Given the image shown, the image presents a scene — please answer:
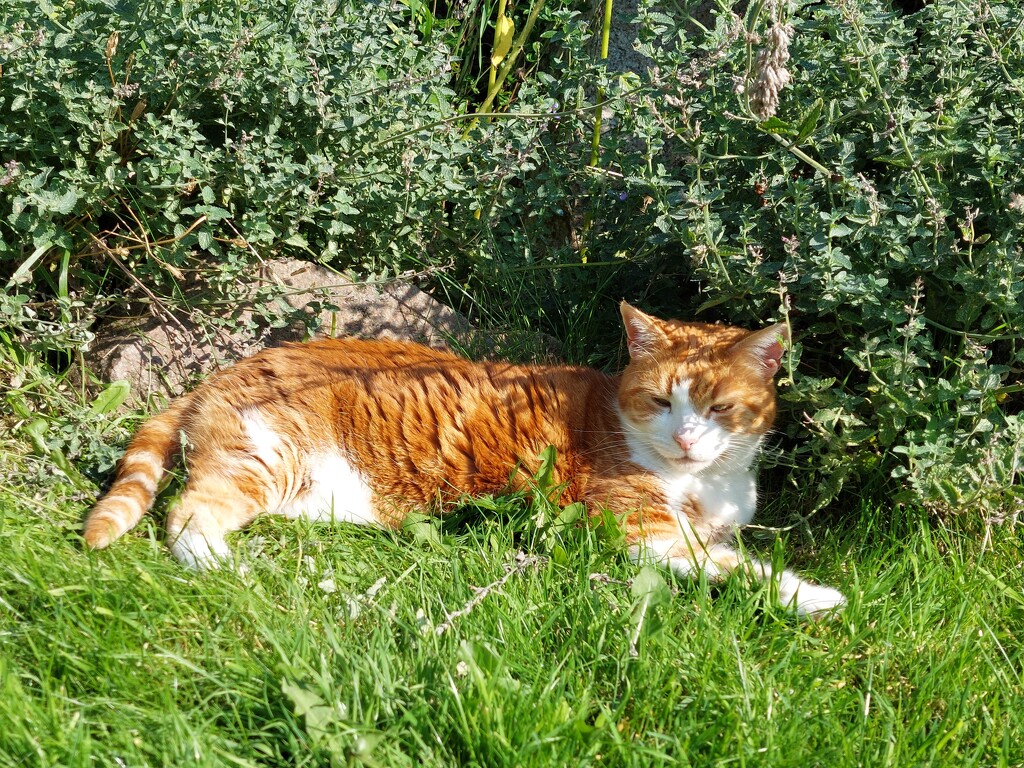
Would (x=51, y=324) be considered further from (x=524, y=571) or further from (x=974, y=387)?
(x=974, y=387)

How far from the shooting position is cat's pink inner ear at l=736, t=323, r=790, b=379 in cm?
288

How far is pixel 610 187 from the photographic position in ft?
12.7

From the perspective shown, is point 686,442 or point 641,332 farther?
point 641,332

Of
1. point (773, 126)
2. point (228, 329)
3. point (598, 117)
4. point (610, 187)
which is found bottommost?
point (228, 329)

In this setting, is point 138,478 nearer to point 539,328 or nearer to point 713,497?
point 539,328

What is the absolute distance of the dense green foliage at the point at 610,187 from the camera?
2768 millimetres

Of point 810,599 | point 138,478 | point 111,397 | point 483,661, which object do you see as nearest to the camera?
point 483,661

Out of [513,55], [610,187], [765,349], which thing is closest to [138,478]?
[765,349]

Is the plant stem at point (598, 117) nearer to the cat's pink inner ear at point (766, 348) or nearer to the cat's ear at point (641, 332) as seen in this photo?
the cat's ear at point (641, 332)

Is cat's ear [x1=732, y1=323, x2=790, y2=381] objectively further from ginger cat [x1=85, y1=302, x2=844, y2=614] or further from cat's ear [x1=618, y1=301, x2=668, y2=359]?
cat's ear [x1=618, y1=301, x2=668, y2=359]

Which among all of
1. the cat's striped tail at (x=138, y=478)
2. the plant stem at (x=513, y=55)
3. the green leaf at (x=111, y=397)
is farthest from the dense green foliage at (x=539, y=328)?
the plant stem at (x=513, y=55)

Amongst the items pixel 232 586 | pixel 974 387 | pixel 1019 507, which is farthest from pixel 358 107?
pixel 1019 507

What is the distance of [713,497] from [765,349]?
528 mm

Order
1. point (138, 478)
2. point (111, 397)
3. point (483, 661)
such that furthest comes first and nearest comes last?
point (111, 397)
point (138, 478)
point (483, 661)
